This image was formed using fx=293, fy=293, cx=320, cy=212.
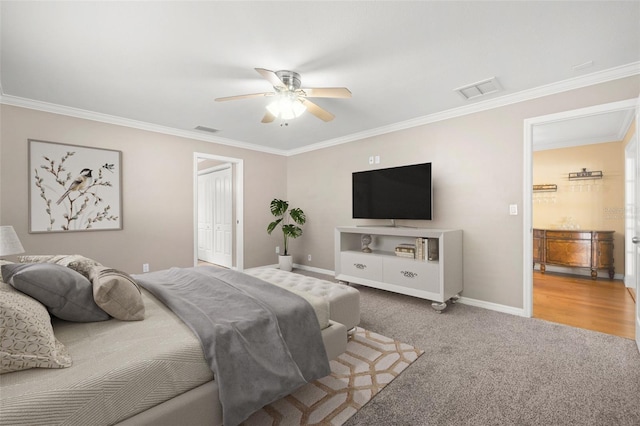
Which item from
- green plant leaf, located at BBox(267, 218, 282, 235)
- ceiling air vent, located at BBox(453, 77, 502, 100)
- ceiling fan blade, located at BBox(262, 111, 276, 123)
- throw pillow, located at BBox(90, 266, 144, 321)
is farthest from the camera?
green plant leaf, located at BBox(267, 218, 282, 235)

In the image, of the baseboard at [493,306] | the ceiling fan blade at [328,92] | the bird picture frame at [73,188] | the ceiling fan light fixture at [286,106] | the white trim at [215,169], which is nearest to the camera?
the ceiling fan blade at [328,92]

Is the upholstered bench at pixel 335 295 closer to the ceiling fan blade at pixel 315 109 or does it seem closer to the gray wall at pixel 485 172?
Answer: the ceiling fan blade at pixel 315 109

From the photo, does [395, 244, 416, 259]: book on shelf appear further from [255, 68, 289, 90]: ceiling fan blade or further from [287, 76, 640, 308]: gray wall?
[255, 68, 289, 90]: ceiling fan blade

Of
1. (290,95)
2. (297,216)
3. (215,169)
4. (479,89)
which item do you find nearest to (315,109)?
(290,95)

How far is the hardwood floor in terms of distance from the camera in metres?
2.92

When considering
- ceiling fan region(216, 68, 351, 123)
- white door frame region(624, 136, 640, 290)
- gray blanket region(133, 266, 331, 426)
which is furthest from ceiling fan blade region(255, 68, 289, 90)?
white door frame region(624, 136, 640, 290)

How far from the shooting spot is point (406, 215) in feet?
12.9

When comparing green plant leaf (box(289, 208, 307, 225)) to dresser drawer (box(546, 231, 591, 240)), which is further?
green plant leaf (box(289, 208, 307, 225))

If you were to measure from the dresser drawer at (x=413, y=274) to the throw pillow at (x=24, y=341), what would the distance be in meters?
3.10

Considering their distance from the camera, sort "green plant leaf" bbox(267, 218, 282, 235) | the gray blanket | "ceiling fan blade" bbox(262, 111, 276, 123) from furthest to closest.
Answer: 1. "green plant leaf" bbox(267, 218, 282, 235)
2. "ceiling fan blade" bbox(262, 111, 276, 123)
3. the gray blanket

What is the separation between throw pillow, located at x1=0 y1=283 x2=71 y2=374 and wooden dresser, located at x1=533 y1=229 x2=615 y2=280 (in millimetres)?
6506

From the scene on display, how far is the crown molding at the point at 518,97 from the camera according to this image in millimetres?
2602

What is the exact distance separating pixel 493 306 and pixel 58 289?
3.84m

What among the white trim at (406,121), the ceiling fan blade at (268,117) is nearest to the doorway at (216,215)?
the white trim at (406,121)
